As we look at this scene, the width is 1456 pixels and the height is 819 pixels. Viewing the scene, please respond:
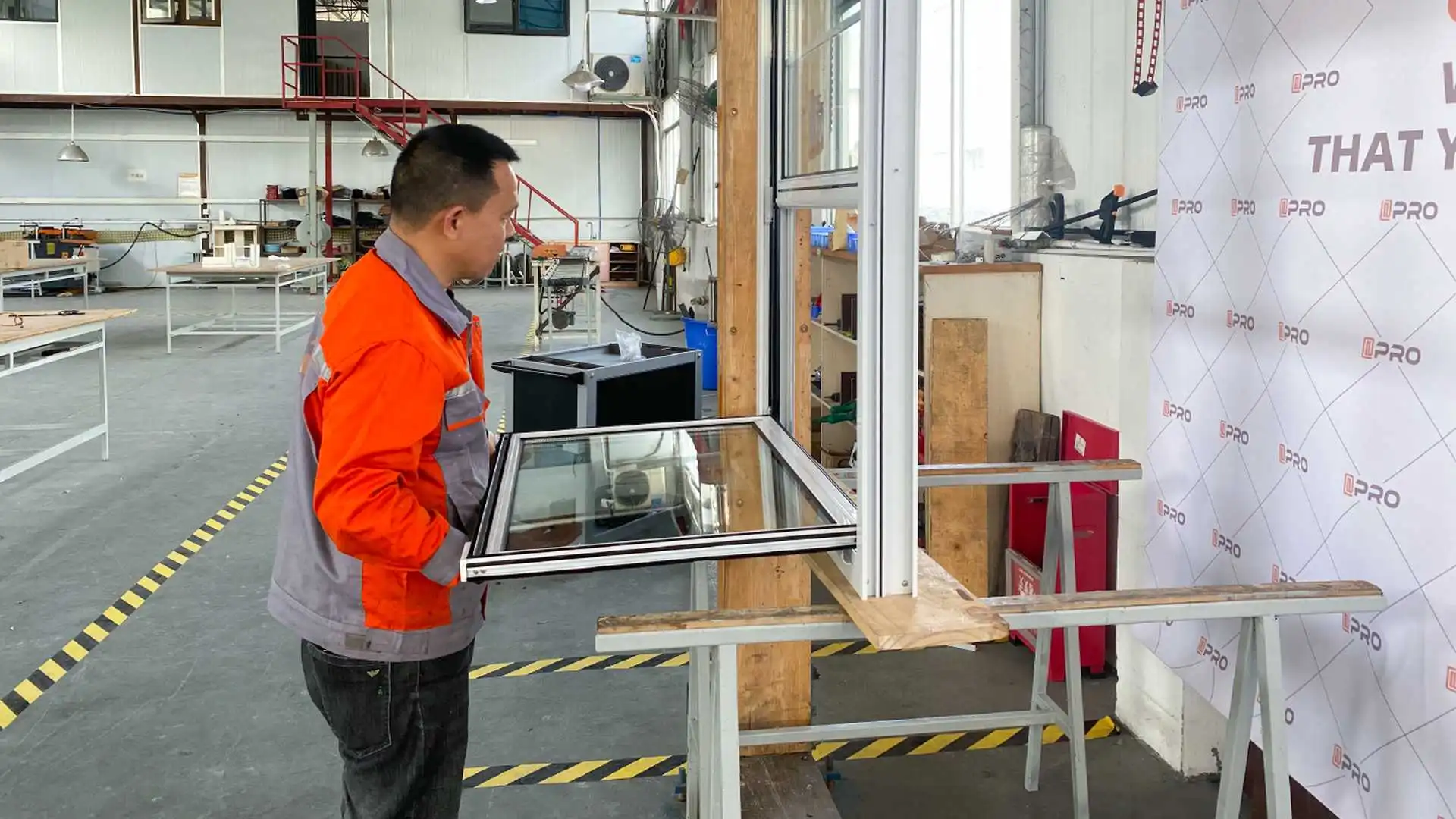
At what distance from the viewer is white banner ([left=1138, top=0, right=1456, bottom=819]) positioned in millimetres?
1854

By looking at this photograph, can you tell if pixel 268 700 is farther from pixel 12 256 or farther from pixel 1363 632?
pixel 12 256

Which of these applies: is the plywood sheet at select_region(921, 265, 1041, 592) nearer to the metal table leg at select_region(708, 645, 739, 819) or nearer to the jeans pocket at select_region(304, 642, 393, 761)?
the metal table leg at select_region(708, 645, 739, 819)

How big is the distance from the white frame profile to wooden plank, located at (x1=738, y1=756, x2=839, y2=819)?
116cm

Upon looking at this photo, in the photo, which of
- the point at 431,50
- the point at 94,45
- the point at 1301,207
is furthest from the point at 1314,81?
the point at 94,45

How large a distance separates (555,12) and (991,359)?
16817 millimetres

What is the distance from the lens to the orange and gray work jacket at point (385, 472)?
162 centimetres

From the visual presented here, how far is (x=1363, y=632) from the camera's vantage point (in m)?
2.03

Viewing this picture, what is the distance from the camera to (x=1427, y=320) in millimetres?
1847

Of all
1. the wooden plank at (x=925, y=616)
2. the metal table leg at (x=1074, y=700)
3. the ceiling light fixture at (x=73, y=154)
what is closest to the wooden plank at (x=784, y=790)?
the metal table leg at (x=1074, y=700)

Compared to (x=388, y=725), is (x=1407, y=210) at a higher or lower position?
higher

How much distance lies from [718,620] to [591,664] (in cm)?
251

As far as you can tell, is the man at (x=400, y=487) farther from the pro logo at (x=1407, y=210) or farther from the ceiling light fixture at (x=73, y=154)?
the ceiling light fixture at (x=73, y=154)

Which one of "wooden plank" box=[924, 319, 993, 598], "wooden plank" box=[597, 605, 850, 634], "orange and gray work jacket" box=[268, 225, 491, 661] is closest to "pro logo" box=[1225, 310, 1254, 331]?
"wooden plank" box=[597, 605, 850, 634]

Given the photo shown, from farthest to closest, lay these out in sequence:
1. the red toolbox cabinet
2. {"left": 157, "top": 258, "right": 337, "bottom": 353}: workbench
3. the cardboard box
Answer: {"left": 157, "top": 258, "right": 337, "bottom": 353}: workbench
the cardboard box
the red toolbox cabinet
